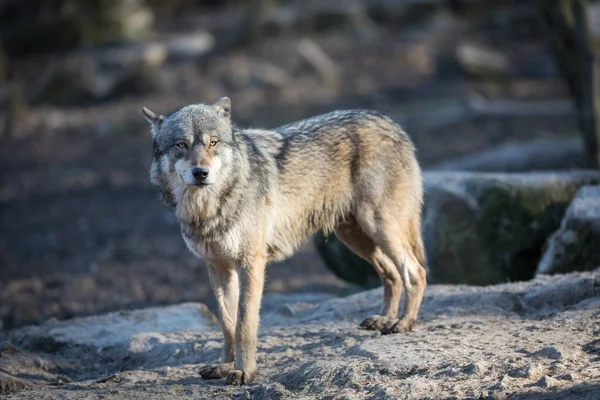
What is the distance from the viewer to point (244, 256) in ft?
19.0

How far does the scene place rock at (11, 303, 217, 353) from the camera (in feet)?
23.5

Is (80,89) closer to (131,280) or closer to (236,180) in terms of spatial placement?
(131,280)

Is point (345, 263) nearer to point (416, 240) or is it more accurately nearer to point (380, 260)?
point (380, 260)

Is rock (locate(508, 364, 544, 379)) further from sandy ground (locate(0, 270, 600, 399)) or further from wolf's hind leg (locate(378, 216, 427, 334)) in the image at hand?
wolf's hind leg (locate(378, 216, 427, 334))

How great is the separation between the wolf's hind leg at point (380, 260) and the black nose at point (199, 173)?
1.52 m

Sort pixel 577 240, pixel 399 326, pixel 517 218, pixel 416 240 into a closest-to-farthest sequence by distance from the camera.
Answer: pixel 399 326 < pixel 416 240 < pixel 577 240 < pixel 517 218

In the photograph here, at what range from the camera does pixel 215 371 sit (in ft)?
19.1

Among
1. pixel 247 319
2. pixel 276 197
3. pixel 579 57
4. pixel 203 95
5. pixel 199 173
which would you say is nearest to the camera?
pixel 199 173

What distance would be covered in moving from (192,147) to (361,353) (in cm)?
171

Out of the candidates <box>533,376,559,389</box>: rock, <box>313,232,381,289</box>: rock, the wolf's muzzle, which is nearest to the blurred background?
<box>313,232,381,289</box>: rock

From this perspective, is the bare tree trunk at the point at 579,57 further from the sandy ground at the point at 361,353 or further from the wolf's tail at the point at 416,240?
the wolf's tail at the point at 416,240

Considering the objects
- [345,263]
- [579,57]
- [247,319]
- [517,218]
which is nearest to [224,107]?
[247,319]

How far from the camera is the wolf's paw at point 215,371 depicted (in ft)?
19.1

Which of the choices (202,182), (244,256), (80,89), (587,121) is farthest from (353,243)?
(80,89)
